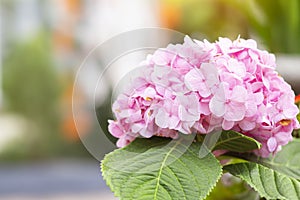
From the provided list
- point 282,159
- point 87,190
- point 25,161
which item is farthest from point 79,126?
point 25,161

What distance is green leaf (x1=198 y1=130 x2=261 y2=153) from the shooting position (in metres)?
0.48

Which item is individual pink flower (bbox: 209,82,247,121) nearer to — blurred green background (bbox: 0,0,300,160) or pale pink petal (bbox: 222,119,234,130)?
pale pink petal (bbox: 222,119,234,130)

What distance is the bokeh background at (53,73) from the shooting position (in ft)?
13.5

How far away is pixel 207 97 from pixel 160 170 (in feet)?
0.19

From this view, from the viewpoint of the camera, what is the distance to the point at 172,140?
494mm

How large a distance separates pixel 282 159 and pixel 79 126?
161 mm

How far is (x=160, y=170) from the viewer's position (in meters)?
0.46

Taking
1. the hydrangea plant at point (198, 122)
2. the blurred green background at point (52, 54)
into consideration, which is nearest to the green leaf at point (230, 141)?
the hydrangea plant at point (198, 122)

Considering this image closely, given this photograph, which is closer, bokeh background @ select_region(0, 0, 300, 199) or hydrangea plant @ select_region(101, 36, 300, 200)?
hydrangea plant @ select_region(101, 36, 300, 200)

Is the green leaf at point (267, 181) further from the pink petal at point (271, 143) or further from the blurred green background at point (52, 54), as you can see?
the blurred green background at point (52, 54)

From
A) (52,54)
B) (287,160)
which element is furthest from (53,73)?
(287,160)

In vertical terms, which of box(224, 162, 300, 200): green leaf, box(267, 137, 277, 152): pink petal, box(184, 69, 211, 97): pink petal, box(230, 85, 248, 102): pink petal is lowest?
box(224, 162, 300, 200): green leaf

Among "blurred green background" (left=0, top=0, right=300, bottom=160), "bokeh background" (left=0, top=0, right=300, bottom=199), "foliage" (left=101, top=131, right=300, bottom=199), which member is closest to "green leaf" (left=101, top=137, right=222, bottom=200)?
"foliage" (left=101, top=131, right=300, bottom=199)

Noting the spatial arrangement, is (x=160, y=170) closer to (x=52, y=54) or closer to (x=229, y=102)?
(x=229, y=102)
